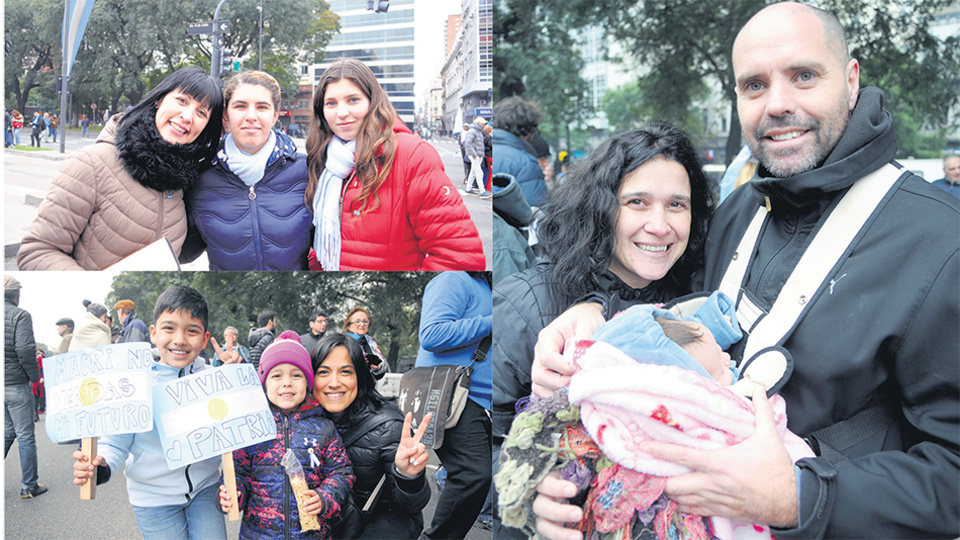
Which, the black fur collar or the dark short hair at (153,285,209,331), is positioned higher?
the black fur collar

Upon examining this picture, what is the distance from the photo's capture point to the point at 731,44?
248cm

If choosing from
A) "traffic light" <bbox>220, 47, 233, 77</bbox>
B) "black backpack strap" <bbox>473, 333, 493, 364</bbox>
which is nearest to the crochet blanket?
"black backpack strap" <bbox>473, 333, 493, 364</bbox>

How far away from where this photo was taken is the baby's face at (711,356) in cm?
165

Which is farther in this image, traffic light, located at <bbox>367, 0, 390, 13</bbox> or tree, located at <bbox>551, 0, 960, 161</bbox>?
tree, located at <bbox>551, 0, 960, 161</bbox>

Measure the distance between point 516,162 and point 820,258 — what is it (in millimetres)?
1127

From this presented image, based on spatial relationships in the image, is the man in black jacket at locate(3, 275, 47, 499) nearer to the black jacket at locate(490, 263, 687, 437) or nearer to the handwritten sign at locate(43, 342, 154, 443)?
the handwritten sign at locate(43, 342, 154, 443)

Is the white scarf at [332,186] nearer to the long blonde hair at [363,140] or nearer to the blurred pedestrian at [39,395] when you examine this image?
the long blonde hair at [363,140]

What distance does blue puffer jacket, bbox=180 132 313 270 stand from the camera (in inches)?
84.0

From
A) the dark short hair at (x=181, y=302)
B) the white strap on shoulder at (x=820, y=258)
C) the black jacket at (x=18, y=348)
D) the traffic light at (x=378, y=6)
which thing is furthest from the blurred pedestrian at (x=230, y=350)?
the white strap on shoulder at (x=820, y=258)

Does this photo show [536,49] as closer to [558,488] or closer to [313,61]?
[313,61]

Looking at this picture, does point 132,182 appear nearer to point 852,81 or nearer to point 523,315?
point 523,315

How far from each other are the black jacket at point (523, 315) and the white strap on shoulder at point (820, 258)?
1.19 ft

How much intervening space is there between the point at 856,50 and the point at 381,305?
214cm

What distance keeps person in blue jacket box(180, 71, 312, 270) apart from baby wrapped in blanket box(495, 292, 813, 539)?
3.58 feet
